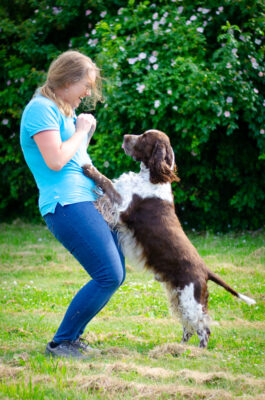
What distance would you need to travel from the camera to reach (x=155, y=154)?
13.9 feet

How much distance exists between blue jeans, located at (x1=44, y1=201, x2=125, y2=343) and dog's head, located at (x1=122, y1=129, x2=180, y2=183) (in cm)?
78

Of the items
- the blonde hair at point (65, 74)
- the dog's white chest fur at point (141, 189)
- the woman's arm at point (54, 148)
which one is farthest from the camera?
the dog's white chest fur at point (141, 189)

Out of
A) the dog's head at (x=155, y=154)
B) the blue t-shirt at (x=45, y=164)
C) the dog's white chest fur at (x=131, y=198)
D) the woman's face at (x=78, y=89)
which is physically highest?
the woman's face at (x=78, y=89)

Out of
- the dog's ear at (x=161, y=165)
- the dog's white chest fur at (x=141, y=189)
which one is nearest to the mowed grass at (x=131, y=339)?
the dog's white chest fur at (x=141, y=189)

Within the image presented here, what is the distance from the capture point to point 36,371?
3.30 metres

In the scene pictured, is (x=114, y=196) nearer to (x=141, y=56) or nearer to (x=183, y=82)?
(x=183, y=82)

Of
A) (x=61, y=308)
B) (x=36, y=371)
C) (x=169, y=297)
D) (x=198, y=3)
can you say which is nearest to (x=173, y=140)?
(x=198, y=3)

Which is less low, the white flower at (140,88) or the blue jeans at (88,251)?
the blue jeans at (88,251)

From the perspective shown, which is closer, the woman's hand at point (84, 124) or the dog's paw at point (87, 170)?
the woman's hand at point (84, 124)

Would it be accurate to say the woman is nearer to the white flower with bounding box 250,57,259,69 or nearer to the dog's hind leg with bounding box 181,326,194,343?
the dog's hind leg with bounding box 181,326,194,343

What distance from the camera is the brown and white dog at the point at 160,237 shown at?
3.93 m

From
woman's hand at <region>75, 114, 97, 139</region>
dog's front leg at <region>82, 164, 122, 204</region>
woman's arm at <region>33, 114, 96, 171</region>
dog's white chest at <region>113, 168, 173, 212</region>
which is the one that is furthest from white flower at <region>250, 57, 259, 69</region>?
woman's arm at <region>33, 114, 96, 171</region>

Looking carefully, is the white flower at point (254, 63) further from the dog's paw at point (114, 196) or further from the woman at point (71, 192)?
the woman at point (71, 192)

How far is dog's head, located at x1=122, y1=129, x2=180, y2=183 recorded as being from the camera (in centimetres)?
417
